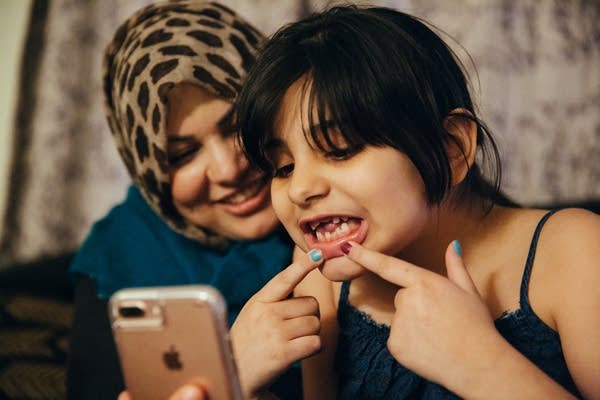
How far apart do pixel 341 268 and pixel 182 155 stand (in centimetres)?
42

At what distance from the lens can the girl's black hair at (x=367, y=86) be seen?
674 millimetres

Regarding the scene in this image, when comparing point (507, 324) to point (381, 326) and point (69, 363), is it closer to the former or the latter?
point (381, 326)

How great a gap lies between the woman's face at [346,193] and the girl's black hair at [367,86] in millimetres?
13

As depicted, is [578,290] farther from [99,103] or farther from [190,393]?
[99,103]

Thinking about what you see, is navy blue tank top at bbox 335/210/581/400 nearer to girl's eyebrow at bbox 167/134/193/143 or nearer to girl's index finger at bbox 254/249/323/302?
girl's index finger at bbox 254/249/323/302

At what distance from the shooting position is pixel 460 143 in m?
0.74

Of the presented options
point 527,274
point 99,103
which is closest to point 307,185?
point 527,274

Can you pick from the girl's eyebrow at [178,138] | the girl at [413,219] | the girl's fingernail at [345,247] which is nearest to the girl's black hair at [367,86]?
the girl at [413,219]

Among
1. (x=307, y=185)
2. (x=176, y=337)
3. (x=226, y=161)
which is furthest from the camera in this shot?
(x=226, y=161)

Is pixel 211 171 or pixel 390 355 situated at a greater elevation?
pixel 211 171

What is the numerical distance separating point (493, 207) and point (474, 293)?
23 centimetres

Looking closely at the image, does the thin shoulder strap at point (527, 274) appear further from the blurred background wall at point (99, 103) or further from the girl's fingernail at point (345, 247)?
the blurred background wall at point (99, 103)

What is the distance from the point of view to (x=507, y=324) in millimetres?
721

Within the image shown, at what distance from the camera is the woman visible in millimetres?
961
